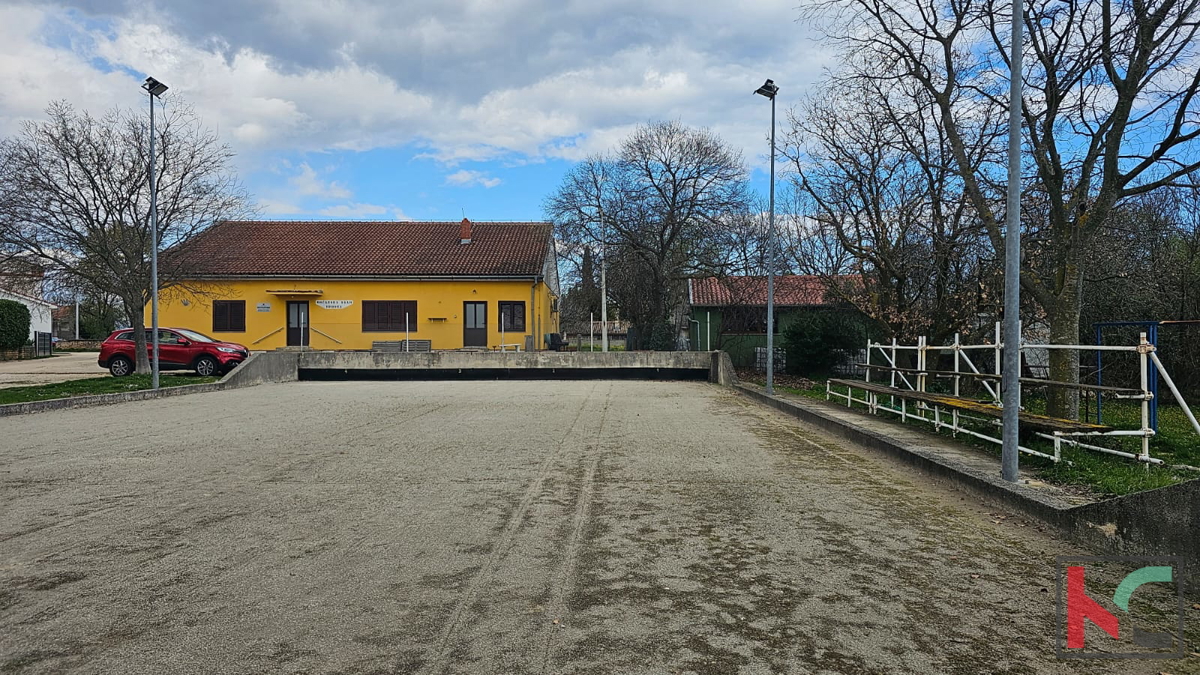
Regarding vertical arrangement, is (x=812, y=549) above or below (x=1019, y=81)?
below

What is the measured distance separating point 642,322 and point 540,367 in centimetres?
937

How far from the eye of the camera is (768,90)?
19000 millimetres

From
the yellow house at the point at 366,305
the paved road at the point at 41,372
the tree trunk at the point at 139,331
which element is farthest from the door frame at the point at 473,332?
the paved road at the point at 41,372

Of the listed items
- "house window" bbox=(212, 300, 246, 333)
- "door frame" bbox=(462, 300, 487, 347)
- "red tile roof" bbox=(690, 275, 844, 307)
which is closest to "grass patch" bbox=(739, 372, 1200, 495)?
"red tile roof" bbox=(690, 275, 844, 307)

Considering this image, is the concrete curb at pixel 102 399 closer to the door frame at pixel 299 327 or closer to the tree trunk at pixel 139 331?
the tree trunk at pixel 139 331

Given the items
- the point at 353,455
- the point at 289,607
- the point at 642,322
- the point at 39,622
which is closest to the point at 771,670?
the point at 289,607

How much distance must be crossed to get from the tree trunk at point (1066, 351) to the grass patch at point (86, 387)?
708 inches

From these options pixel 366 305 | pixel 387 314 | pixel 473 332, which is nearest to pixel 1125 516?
pixel 473 332

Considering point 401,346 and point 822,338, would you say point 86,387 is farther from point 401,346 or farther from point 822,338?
point 822,338

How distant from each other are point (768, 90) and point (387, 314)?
22067 millimetres

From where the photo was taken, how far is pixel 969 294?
1769cm

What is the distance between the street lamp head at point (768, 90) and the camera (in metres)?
18.9

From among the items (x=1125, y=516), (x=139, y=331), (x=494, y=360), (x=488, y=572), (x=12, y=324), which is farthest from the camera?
(x=12, y=324)

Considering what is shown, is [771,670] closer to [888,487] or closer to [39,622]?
[39,622]
